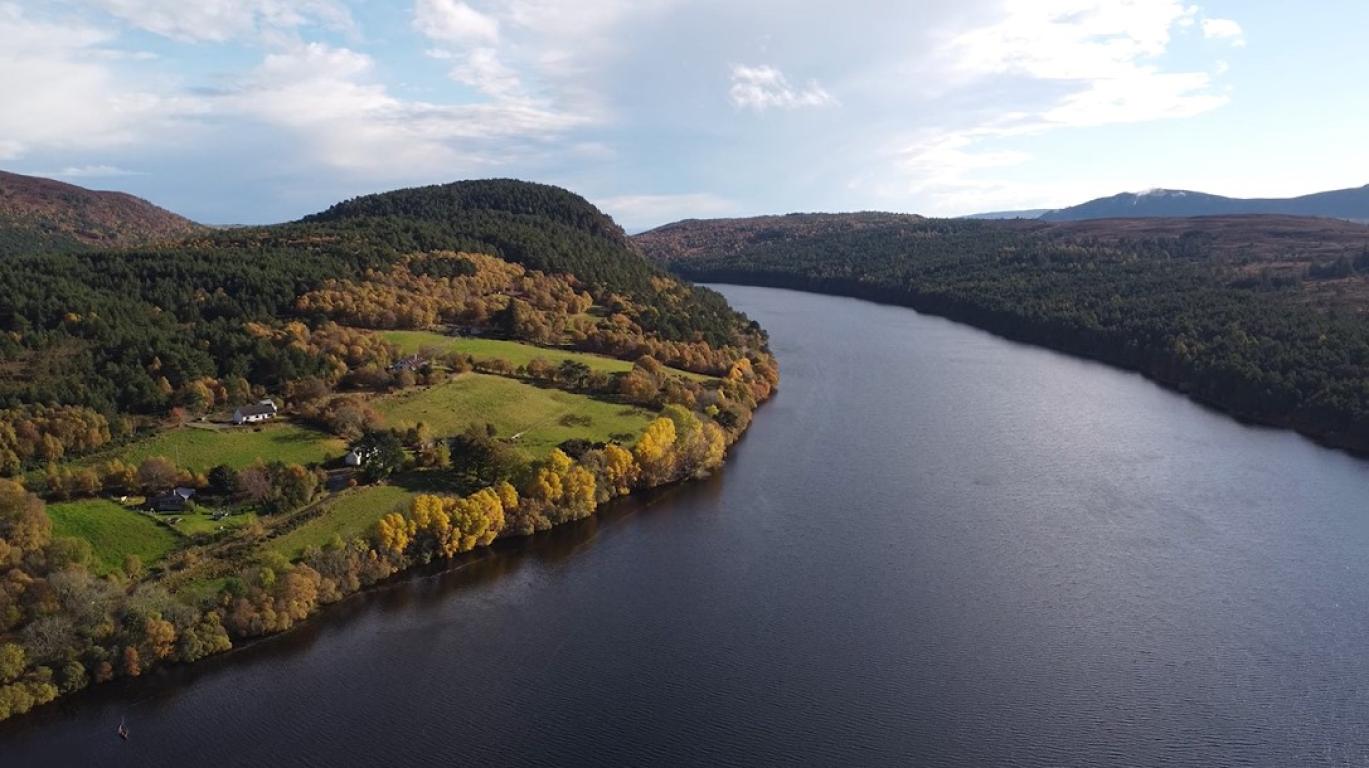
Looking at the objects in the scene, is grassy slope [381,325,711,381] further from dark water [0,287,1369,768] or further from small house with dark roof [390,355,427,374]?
dark water [0,287,1369,768]

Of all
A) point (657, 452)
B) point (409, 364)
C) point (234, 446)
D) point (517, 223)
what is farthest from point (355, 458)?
point (517, 223)

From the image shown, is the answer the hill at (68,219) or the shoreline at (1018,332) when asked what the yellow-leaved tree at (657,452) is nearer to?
the shoreline at (1018,332)

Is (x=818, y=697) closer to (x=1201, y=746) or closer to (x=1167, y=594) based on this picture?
(x=1201, y=746)

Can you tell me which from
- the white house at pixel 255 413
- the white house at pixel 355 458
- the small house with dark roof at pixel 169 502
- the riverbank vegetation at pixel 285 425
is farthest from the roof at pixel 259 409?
the small house with dark roof at pixel 169 502

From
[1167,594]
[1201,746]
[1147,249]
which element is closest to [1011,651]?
[1201,746]

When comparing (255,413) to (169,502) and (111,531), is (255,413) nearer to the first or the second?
(169,502)
